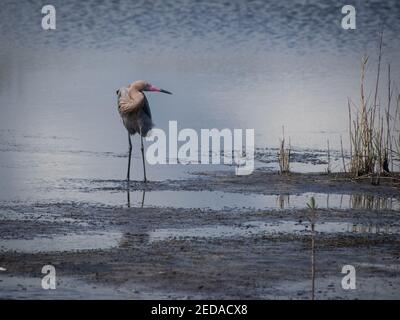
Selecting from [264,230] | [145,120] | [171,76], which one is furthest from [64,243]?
[171,76]

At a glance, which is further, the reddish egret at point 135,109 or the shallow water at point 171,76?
the reddish egret at point 135,109

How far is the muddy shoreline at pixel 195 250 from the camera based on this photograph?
26.9ft

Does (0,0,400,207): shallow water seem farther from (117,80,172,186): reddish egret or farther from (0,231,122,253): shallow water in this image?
(0,231,122,253): shallow water

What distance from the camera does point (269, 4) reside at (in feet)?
97.3

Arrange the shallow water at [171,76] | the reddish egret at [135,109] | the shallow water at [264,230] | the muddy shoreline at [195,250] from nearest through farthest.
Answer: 1. the muddy shoreline at [195,250]
2. the shallow water at [264,230]
3. the shallow water at [171,76]
4. the reddish egret at [135,109]

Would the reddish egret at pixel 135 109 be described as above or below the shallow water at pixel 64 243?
Result: above

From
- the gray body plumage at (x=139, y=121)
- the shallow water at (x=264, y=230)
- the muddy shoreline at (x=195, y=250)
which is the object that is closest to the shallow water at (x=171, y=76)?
the gray body plumage at (x=139, y=121)

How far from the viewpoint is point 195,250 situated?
31.1 ft

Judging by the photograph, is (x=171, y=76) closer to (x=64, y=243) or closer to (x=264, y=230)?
(x=264, y=230)

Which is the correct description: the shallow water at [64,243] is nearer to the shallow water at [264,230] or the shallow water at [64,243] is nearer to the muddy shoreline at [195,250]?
the muddy shoreline at [195,250]

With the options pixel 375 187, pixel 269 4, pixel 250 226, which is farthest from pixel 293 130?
pixel 269 4

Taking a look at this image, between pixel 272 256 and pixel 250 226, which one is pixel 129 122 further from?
pixel 272 256

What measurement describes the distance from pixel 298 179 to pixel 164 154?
8.76 ft

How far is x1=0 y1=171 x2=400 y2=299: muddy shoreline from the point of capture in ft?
26.9
